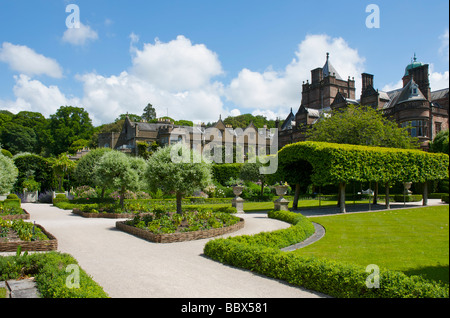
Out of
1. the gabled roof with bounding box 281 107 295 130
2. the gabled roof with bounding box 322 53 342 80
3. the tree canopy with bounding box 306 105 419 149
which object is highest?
the gabled roof with bounding box 322 53 342 80

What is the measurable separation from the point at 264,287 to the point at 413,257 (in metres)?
4.78

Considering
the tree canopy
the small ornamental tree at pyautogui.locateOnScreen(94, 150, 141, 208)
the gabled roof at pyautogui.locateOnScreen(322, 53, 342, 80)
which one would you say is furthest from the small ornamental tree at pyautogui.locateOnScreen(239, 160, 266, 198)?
the gabled roof at pyautogui.locateOnScreen(322, 53, 342, 80)

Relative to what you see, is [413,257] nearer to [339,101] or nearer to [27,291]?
[27,291]

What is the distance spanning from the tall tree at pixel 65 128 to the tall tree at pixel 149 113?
24247mm

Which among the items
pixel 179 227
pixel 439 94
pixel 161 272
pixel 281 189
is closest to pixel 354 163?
pixel 281 189

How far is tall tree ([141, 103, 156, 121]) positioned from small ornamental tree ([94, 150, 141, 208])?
8675 centimetres

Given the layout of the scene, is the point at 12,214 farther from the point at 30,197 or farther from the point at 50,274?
the point at 30,197

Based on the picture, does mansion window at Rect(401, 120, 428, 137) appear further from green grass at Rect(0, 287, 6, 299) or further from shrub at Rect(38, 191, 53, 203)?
green grass at Rect(0, 287, 6, 299)

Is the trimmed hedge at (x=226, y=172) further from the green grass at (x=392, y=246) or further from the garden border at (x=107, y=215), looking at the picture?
the green grass at (x=392, y=246)

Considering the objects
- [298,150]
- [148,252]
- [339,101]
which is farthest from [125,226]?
[339,101]

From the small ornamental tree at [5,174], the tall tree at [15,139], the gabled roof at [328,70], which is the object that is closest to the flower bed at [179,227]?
the small ornamental tree at [5,174]

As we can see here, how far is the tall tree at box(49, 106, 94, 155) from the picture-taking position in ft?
255
